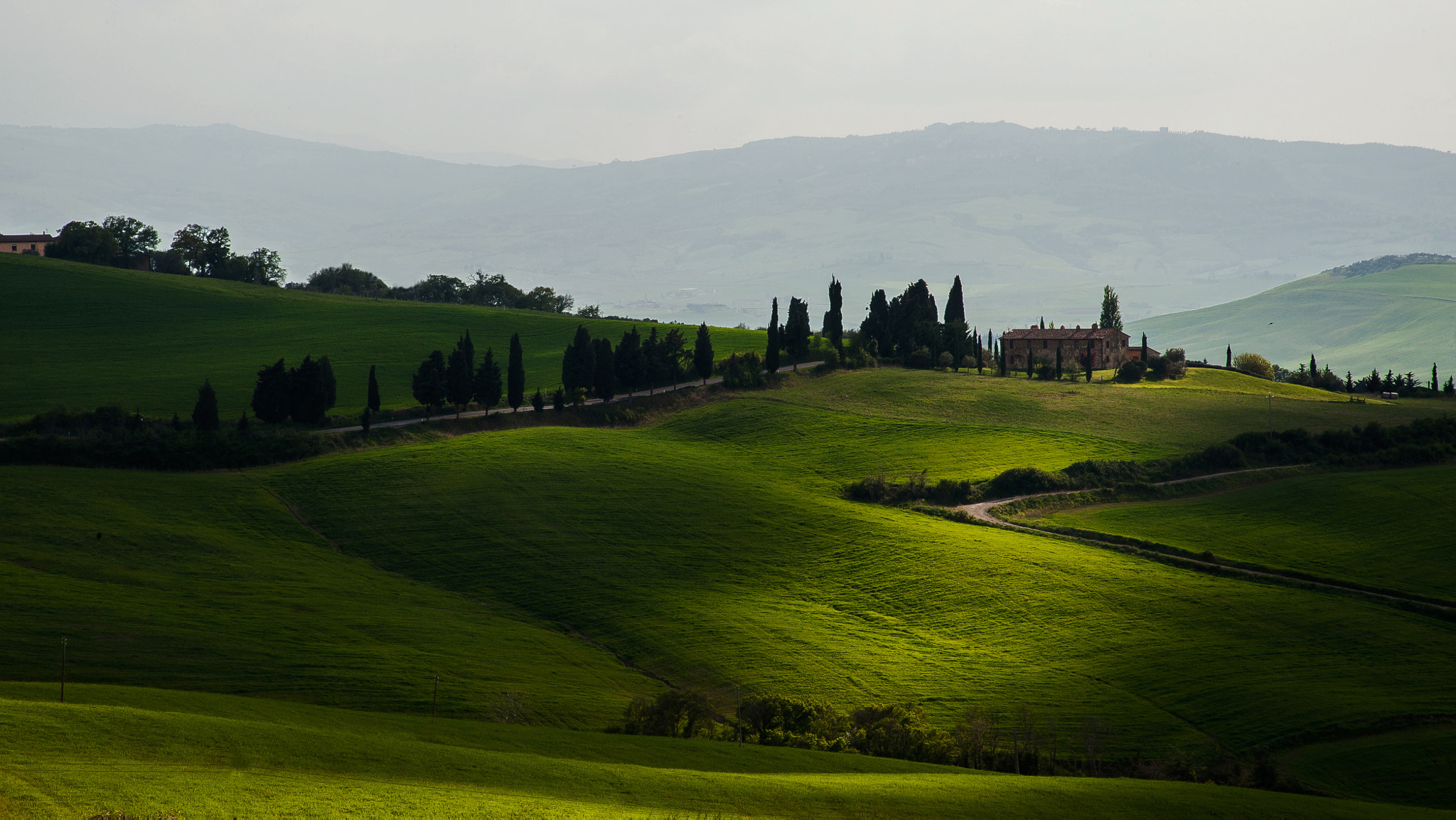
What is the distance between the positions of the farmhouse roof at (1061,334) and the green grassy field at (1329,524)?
59.7 metres

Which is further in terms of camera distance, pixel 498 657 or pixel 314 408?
pixel 314 408

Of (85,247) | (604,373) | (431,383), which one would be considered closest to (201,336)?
(85,247)

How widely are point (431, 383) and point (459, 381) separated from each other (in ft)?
9.23

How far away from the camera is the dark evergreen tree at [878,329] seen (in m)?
151

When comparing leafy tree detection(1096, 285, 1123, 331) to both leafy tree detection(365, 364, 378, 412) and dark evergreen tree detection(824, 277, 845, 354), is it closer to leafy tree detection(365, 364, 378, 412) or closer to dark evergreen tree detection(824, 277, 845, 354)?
dark evergreen tree detection(824, 277, 845, 354)

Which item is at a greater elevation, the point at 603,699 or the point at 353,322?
the point at 353,322

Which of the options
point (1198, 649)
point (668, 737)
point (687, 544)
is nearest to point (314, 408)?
point (687, 544)

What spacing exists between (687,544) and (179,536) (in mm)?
34301

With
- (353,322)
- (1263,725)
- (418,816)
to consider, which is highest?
(353,322)

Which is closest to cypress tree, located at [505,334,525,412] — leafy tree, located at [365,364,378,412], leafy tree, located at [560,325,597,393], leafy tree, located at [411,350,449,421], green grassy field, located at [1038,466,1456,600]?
leafy tree, located at [560,325,597,393]

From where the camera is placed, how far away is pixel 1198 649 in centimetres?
6200

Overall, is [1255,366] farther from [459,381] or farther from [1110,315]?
[459,381]

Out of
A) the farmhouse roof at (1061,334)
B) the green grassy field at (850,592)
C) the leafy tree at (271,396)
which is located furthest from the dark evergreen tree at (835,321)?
the leafy tree at (271,396)

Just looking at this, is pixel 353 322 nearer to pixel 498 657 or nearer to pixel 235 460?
pixel 235 460
